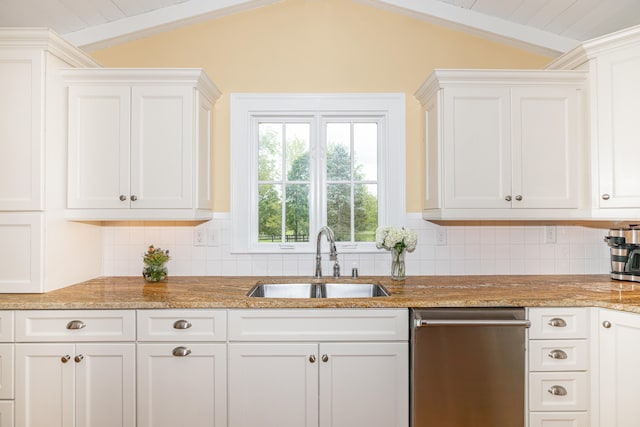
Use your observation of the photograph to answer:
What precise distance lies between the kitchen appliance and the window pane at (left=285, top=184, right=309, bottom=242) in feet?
6.37

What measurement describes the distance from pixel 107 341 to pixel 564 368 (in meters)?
2.25

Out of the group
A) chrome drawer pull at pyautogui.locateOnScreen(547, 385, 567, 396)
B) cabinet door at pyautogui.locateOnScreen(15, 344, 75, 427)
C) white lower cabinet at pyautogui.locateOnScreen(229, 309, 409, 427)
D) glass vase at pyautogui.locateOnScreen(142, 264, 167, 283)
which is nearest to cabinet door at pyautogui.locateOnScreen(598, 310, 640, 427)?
chrome drawer pull at pyautogui.locateOnScreen(547, 385, 567, 396)

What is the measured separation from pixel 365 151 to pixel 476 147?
743mm

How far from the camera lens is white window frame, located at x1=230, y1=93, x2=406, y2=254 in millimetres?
2670

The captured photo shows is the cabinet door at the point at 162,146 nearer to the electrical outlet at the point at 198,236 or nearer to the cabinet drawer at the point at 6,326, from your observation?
the electrical outlet at the point at 198,236

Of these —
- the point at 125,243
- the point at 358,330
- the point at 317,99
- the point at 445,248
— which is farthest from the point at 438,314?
the point at 125,243

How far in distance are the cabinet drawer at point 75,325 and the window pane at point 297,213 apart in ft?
3.72

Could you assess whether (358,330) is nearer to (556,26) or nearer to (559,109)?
(559,109)

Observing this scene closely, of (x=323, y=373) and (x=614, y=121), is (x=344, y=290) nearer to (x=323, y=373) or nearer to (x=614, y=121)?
(x=323, y=373)

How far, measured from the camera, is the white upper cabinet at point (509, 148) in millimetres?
2309

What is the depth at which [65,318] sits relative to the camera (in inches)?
76.0

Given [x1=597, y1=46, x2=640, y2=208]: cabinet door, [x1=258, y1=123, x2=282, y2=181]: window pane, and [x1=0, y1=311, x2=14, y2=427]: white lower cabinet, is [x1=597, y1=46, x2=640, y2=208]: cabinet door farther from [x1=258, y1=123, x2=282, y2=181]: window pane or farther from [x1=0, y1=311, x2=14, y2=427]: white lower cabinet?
[x1=0, y1=311, x2=14, y2=427]: white lower cabinet

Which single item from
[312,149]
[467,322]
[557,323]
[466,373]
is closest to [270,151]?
[312,149]

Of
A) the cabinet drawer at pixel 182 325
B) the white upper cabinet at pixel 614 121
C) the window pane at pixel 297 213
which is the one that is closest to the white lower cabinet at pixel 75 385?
the cabinet drawer at pixel 182 325
